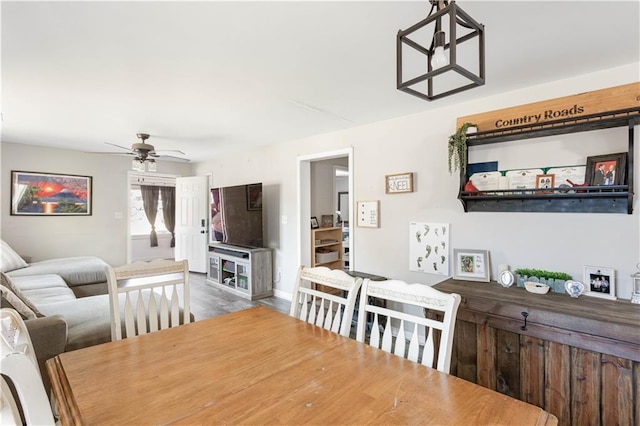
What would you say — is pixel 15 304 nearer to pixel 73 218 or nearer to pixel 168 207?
pixel 73 218

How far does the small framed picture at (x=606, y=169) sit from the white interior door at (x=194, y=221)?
18.7ft

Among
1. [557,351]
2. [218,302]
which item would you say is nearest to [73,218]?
[218,302]

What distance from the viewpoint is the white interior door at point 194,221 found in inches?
243

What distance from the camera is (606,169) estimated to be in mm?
2156

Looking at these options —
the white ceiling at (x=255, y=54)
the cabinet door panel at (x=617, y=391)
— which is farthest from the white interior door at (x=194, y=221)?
the cabinet door panel at (x=617, y=391)

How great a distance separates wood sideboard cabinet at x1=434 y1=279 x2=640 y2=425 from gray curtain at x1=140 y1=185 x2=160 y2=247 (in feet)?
25.3

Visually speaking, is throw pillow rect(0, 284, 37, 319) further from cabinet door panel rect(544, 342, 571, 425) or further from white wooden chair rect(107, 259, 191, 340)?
cabinet door panel rect(544, 342, 571, 425)

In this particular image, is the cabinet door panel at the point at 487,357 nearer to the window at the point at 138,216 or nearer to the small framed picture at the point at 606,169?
the small framed picture at the point at 606,169

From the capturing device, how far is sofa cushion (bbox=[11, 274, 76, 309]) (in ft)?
9.65

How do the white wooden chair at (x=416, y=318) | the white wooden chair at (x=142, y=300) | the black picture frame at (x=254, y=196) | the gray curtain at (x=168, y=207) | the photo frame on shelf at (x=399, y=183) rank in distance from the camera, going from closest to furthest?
the white wooden chair at (x=416, y=318) < the white wooden chair at (x=142, y=300) < the photo frame on shelf at (x=399, y=183) < the black picture frame at (x=254, y=196) < the gray curtain at (x=168, y=207)

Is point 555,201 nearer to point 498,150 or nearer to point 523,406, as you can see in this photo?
point 498,150

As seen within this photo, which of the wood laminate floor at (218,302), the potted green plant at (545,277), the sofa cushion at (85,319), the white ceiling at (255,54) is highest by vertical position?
the white ceiling at (255,54)

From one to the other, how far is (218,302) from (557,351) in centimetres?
386

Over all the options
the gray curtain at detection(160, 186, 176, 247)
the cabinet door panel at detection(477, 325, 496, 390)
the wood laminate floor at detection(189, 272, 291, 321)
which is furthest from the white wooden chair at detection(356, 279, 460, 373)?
the gray curtain at detection(160, 186, 176, 247)
